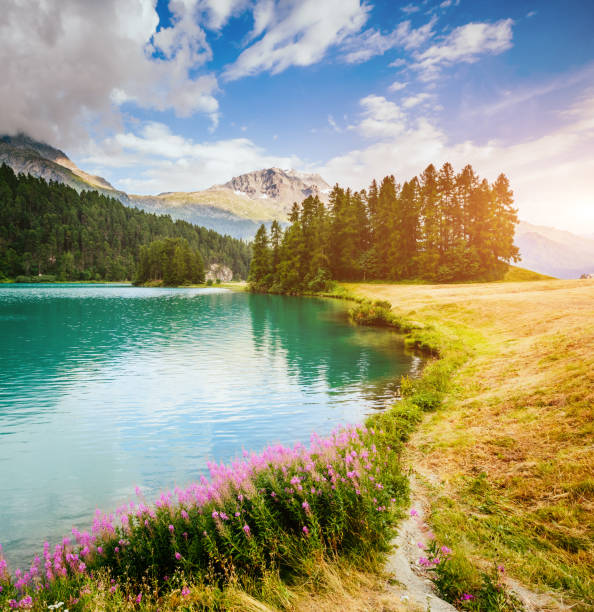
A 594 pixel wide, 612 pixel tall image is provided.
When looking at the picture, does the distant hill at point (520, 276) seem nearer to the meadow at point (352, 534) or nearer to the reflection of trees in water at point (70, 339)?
the reflection of trees in water at point (70, 339)

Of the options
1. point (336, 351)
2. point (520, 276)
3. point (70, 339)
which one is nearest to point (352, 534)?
point (336, 351)

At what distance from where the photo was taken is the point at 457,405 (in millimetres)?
12812

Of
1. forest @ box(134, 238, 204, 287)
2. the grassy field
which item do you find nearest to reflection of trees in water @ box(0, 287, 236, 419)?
the grassy field

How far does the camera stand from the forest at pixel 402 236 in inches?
2928

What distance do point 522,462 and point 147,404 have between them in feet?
48.8

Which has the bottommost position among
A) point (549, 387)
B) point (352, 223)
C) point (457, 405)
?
point (457, 405)

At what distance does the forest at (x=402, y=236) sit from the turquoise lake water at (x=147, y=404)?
50172 millimetres

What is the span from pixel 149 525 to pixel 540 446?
8.60m

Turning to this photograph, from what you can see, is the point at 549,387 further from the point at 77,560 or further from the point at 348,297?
the point at 348,297

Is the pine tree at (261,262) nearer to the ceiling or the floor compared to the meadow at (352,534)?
nearer to the ceiling

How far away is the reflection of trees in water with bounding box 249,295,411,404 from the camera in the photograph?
63.6 ft

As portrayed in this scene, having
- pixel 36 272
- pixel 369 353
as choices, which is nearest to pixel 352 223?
pixel 369 353

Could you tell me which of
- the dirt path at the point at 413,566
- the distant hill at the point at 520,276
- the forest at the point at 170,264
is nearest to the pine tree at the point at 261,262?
the distant hill at the point at 520,276

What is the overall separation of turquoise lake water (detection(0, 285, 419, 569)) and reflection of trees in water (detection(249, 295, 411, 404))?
134mm
